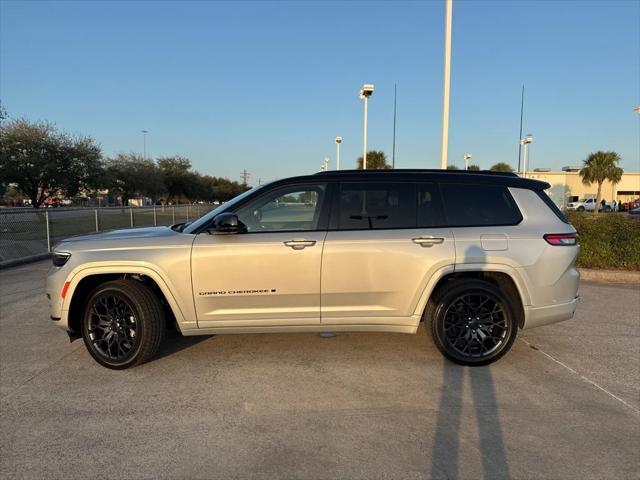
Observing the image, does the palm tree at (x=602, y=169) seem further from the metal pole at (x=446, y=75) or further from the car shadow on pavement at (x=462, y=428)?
the car shadow on pavement at (x=462, y=428)

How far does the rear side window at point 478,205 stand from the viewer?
4.20 m

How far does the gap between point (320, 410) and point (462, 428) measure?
1064 millimetres

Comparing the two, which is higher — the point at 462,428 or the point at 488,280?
the point at 488,280

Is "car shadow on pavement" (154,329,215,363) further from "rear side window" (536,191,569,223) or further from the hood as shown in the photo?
"rear side window" (536,191,569,223)

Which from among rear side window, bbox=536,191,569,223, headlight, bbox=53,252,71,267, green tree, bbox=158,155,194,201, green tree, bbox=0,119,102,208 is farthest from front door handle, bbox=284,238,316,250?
green tree, bbox=158,155,194,201

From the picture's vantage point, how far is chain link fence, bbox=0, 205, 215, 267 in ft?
34.9

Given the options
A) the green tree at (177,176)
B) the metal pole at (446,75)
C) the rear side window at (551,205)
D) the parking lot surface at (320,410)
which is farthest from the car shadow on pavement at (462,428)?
the green tree at (177,176)

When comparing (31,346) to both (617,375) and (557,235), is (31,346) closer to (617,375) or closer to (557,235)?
(557,235)

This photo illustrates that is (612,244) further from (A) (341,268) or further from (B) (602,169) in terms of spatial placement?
(B) (602,169)

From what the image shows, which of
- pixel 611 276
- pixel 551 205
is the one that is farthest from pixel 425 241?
pixel 611 276

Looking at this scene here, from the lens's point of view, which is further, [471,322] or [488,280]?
[488,280]

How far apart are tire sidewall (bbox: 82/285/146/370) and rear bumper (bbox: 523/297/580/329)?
3.68m

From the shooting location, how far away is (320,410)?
11.1 feet

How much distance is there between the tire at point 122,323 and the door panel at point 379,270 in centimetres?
162
